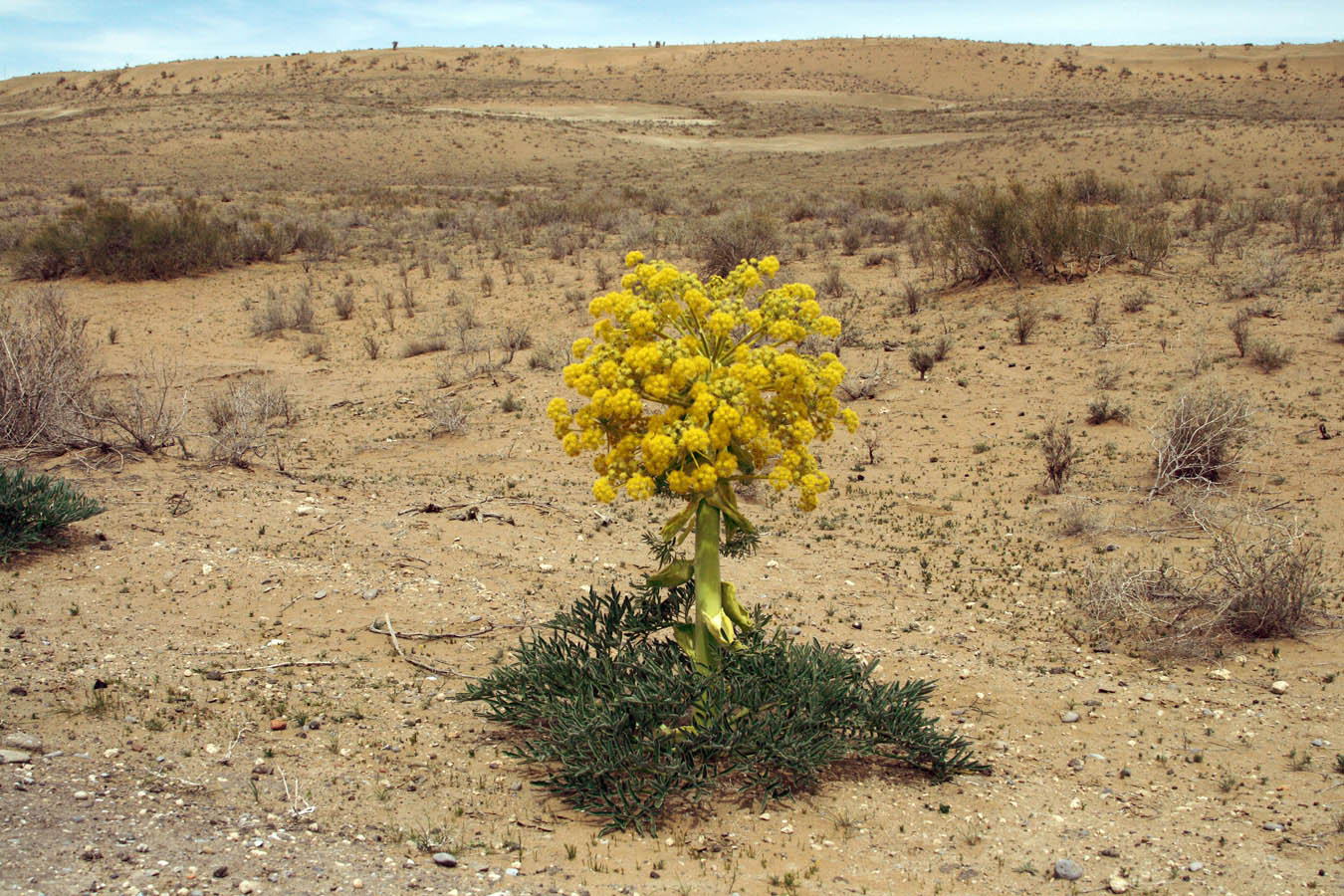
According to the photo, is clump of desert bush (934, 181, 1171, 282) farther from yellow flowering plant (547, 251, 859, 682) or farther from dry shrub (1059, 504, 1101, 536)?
yellow flowering plant (547, 251, 859, 682)

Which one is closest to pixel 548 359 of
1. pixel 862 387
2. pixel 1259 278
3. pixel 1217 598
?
pixel 862 387

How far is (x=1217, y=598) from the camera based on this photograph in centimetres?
559

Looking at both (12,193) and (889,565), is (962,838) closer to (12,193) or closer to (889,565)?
(889,565)

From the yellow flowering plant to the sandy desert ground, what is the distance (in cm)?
115

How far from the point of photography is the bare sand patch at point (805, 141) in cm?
3903

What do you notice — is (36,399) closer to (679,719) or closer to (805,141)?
(679,719)

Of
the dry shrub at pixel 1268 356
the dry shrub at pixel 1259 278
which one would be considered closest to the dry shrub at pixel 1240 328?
the dry shrub at pixel 1268 356

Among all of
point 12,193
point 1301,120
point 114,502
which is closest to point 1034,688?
point 114,502

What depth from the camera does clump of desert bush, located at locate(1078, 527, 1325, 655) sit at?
17.7ft

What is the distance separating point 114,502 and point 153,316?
9.77m

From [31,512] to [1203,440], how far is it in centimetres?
811

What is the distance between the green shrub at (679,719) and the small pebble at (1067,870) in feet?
2.06

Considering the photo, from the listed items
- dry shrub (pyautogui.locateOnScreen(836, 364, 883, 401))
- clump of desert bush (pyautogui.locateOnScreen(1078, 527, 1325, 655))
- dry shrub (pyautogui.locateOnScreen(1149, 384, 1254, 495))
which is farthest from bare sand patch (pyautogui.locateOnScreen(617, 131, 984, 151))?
clump of desert bush (pyautogui.locateOnScreen(1078, 527, 1325, 655))

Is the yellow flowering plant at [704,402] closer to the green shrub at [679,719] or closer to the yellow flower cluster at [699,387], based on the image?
the yellow flower cluster at [699,387]
